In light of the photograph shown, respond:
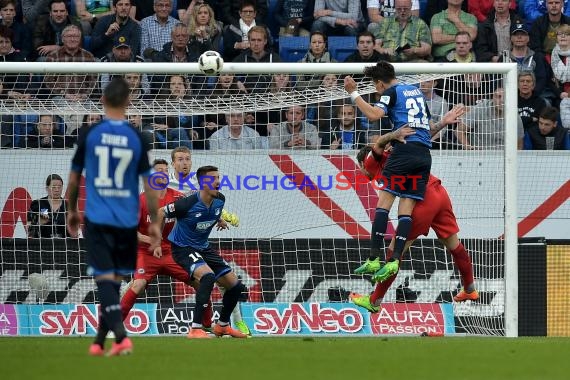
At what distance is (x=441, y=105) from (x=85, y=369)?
8.20m

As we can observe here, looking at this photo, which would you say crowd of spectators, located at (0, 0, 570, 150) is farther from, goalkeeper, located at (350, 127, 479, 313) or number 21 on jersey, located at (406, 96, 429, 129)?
number 21 on jersey, located at (406, 96, 429, 129)

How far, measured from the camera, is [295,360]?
31.3 ft

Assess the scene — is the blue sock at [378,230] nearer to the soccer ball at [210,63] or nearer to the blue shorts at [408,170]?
the blue shorts at [408,170]

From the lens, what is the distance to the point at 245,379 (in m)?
8.20

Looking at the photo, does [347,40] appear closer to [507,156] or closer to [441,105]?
[441,105]

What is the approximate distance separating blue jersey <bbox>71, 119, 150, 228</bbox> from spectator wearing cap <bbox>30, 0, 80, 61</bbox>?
9.83 metres

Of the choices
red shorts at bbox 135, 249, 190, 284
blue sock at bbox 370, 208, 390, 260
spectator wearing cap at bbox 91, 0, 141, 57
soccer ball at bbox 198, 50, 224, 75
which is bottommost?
red shorts at bbox 135, 249, 190, 284

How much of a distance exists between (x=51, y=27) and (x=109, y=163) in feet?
33.6

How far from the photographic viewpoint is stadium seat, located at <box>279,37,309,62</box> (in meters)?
18.8

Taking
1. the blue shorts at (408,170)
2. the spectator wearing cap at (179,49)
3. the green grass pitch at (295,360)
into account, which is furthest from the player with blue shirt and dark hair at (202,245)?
the spectator wearing cap at (179,49)

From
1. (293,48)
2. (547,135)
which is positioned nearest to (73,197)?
(547,135)

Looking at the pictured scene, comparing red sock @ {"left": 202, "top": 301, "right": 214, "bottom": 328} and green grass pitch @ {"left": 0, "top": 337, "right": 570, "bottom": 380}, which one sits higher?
green grass pitch @ {"left": 0, "top": 337, "right": 570, "bottom": 380}

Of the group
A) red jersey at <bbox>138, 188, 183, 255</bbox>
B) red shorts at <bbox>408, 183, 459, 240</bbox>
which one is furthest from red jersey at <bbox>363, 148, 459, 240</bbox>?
red jersey at <bbox>138, 188, 183, 255</bbox>

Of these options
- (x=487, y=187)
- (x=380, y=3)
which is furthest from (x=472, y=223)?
(x=380, y=3)
